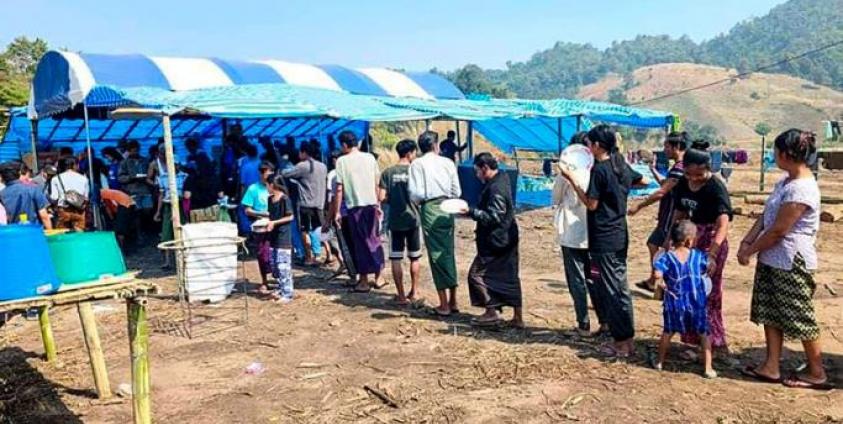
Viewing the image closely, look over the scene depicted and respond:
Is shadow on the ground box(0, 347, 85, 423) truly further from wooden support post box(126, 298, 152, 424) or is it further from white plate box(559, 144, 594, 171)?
white plate box(559, 144, 594, 171)

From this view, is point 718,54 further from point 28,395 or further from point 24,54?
point 28,395

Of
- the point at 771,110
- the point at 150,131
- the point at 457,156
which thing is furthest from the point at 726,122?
the point at 150,131

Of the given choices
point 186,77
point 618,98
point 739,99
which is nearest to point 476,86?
point 618,98

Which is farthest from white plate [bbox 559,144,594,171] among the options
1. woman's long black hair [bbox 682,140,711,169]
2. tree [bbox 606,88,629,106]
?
tree [bbox 606,88,629,106]

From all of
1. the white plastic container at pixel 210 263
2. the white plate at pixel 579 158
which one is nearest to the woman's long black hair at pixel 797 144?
the white plate at pixel 579 158

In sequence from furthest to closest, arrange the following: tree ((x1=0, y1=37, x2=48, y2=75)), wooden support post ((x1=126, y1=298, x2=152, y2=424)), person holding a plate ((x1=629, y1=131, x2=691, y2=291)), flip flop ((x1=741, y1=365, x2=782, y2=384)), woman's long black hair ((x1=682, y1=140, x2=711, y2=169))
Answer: tree ((x1=0, y1=37, x2=48, y2=75)) < person holding a plate ((x1=629, y1=131, x2=691, y2=291)) < woman's long black hair ((x1=682, y1=140, x2=711, y2=169)) < flip flop ((x1=741, y1=365, x2=782, y2=384)) < wooden support post ((x1=126, y1=298, x2=152, y2=424))

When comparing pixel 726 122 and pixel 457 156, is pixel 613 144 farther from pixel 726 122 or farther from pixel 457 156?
→ pixel 726 122

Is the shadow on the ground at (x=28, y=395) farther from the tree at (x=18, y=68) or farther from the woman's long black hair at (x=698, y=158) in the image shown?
the tree at (x=18, y=68)

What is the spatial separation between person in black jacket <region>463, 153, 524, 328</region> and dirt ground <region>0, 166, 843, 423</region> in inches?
12.9

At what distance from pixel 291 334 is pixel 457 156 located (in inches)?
391

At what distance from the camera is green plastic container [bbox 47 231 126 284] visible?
3.06 m

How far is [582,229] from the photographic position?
4.89 m

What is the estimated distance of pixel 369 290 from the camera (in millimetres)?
7227

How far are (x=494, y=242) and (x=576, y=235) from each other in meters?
0.71
